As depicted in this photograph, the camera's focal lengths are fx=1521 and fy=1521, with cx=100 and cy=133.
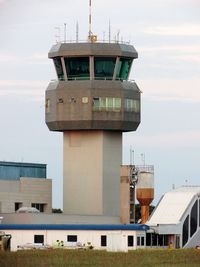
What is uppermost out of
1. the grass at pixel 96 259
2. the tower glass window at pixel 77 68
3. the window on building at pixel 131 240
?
the tower glass window at pixel 77 68

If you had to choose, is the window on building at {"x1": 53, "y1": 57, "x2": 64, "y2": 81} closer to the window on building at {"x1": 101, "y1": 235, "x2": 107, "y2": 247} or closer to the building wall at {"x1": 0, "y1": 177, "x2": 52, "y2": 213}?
the building wall at {"x1": 0, "y1": 177, "x2": 52, "y2": 213}

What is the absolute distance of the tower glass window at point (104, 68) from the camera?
148125mm

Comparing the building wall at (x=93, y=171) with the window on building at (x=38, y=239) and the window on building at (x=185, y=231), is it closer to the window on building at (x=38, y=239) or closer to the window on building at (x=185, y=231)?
the window on building at (x=185, y=231)

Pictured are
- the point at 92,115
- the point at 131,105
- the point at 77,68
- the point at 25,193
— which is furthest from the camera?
the point at 131,105

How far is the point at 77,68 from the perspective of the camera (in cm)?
14875

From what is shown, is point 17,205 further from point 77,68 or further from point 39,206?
point 77,68

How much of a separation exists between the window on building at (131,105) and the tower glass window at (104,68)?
2.91 meters

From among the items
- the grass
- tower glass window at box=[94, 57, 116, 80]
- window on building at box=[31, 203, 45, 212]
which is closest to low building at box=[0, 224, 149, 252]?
window on building at box=[31, 203, 45, 212]

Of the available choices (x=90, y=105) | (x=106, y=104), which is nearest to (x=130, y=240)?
(x=90, y=105)

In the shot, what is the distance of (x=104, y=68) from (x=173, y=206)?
15358 mm

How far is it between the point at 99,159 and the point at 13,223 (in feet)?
46.3

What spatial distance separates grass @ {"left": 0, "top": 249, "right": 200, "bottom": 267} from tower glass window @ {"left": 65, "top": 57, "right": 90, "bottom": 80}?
36.5 metres

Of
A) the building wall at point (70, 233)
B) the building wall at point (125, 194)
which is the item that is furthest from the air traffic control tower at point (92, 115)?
the building wall at point (70, 233)

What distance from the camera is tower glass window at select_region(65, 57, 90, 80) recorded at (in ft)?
486
